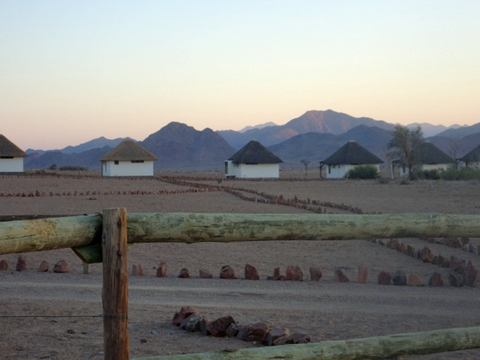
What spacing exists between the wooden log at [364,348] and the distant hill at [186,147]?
122 m

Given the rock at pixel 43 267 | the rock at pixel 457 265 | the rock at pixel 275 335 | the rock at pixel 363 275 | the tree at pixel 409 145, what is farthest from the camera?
the tree at pixel 409 145

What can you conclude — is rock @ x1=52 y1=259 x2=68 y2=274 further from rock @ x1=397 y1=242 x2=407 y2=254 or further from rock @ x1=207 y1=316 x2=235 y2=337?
rock @ x1=397 y1=242 x2=407 y2=254

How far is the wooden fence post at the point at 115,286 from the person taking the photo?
10.8ft

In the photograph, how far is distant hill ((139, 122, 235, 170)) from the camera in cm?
13238

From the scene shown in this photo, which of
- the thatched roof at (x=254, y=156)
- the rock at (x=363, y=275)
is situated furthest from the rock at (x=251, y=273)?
the thatched roof at (x=254, y=156)

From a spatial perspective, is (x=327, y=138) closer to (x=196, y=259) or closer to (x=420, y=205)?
(x=420, y=205)

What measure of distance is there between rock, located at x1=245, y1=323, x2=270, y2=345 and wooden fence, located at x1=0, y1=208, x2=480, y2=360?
1.94m

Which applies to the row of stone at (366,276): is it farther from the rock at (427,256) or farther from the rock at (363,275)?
the rock at (427,256)

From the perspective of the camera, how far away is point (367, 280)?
31.8ft

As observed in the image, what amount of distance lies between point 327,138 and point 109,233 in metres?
155

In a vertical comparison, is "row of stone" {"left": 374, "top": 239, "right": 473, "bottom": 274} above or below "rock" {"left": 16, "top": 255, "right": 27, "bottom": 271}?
below

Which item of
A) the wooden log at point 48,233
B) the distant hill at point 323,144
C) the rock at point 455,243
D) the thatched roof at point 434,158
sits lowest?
the rock at point 455,243

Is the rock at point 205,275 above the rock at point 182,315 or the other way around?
the other way around

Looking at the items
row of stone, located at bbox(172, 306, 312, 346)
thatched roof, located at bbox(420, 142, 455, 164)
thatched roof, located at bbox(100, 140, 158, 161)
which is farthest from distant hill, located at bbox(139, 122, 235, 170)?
row of stone, located at bbox(172, 306, 312, 346)
